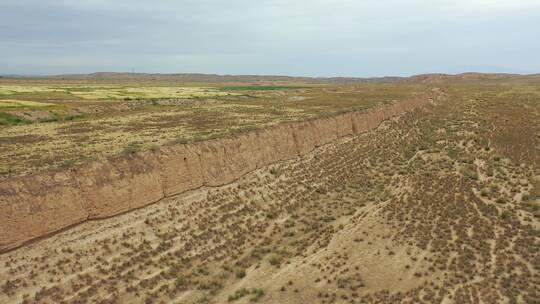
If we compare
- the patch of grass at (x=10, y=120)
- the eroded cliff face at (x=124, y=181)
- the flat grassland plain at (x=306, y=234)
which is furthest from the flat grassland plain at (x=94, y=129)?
the eroded cliff face at (x=124, y=181)

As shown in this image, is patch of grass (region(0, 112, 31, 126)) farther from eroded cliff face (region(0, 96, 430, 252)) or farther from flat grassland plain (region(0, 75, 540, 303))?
eroded cliff face (region(0, 96, 430, 252))

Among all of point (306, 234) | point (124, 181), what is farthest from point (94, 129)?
point (306, 234)

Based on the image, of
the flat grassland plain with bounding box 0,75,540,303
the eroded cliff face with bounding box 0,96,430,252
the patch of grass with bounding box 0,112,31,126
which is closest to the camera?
the flat grassland plain with bounding box 0,75,540,303

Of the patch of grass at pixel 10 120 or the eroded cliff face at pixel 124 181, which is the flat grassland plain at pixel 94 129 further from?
the eroded cliff face at pixel 124 181

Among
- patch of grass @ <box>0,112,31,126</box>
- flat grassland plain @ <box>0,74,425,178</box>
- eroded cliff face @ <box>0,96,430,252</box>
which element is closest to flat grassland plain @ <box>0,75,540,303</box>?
flat grassland plain @ <box>0,74,425,178</box>

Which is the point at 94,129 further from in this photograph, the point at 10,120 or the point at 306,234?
the point at 306,234

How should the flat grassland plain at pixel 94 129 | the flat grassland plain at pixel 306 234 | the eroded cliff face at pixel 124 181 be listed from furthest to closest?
the flat grassland plain at pixel 94 129
the eroded cliff face at pixel 124 181
the flat grassland plain at pixel 306 234

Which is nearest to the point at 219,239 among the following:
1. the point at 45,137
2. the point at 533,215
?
the point at 533,215
